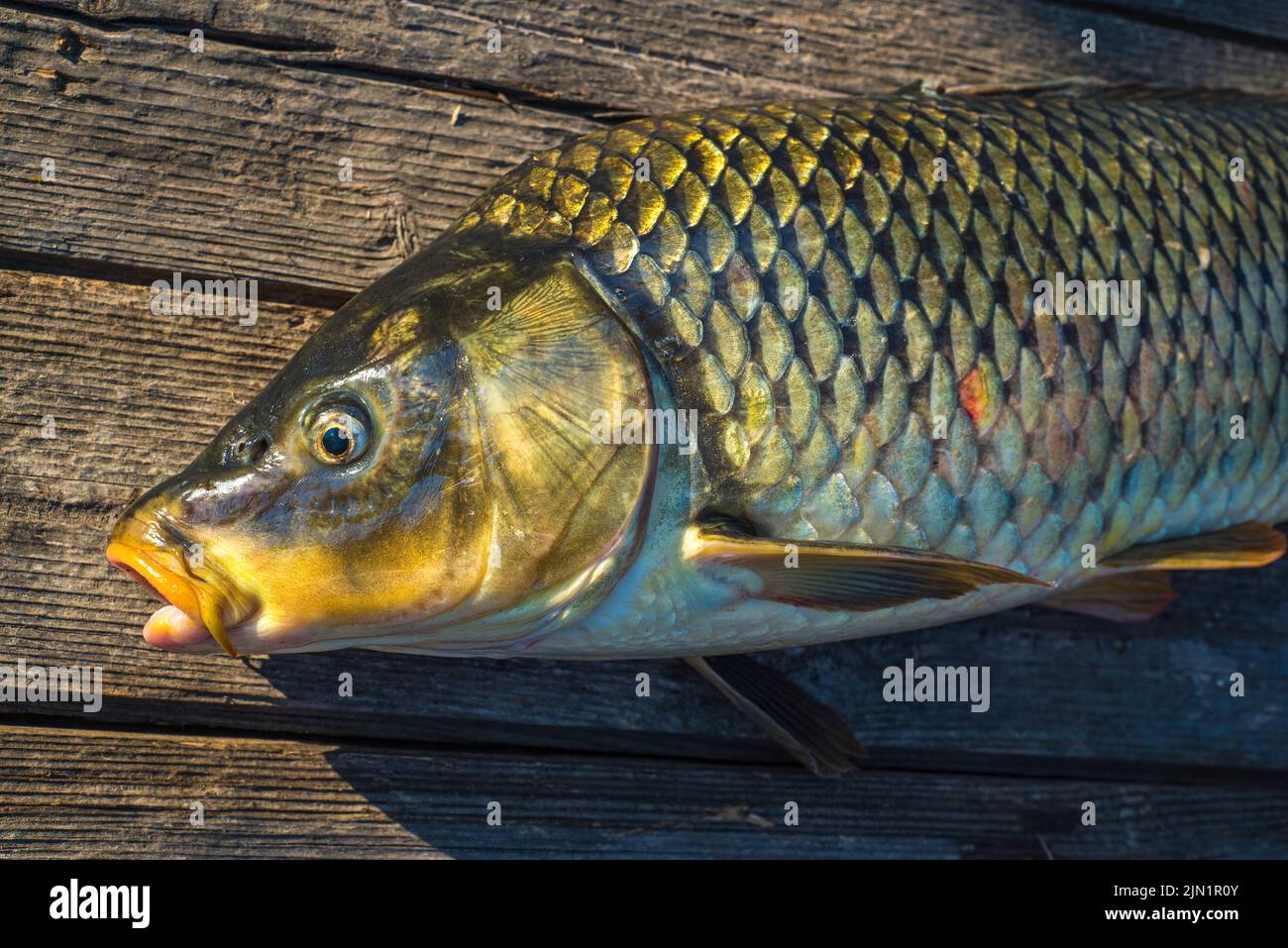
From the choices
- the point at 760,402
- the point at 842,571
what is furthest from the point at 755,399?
the point at 842,571

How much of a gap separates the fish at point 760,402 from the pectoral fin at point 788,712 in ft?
0.09

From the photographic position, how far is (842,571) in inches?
65.3

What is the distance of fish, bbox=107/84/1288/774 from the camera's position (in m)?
1.52

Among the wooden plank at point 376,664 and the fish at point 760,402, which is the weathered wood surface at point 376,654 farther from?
the fish at point 760,402

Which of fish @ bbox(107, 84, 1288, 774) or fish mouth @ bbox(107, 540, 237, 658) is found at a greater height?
fish @ bbox(107, 84, 1288, 774)

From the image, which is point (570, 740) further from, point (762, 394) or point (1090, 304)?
point (1090, 304)

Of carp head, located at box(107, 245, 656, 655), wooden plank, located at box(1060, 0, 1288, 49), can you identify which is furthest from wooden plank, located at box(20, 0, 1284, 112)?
carp head, located at box(107, 245, 656, 655)

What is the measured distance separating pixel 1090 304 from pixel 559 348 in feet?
3.03

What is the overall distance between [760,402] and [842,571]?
0.29 meters

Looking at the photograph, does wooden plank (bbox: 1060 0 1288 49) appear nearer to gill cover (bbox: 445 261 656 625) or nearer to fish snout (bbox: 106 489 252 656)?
gill cover (bbox: 445 261 656 625)

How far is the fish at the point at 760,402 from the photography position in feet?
5.00

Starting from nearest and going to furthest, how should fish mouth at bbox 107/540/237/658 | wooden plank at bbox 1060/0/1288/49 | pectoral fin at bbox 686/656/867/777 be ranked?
fish mouth at bbox 107/540/237/658
pectoral fin at bbox 686/656/867/777
wooden plank at bbox 1060/0/1288/49

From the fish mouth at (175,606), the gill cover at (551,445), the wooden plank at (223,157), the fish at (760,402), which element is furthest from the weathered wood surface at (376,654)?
the gill cover at (551,445)
